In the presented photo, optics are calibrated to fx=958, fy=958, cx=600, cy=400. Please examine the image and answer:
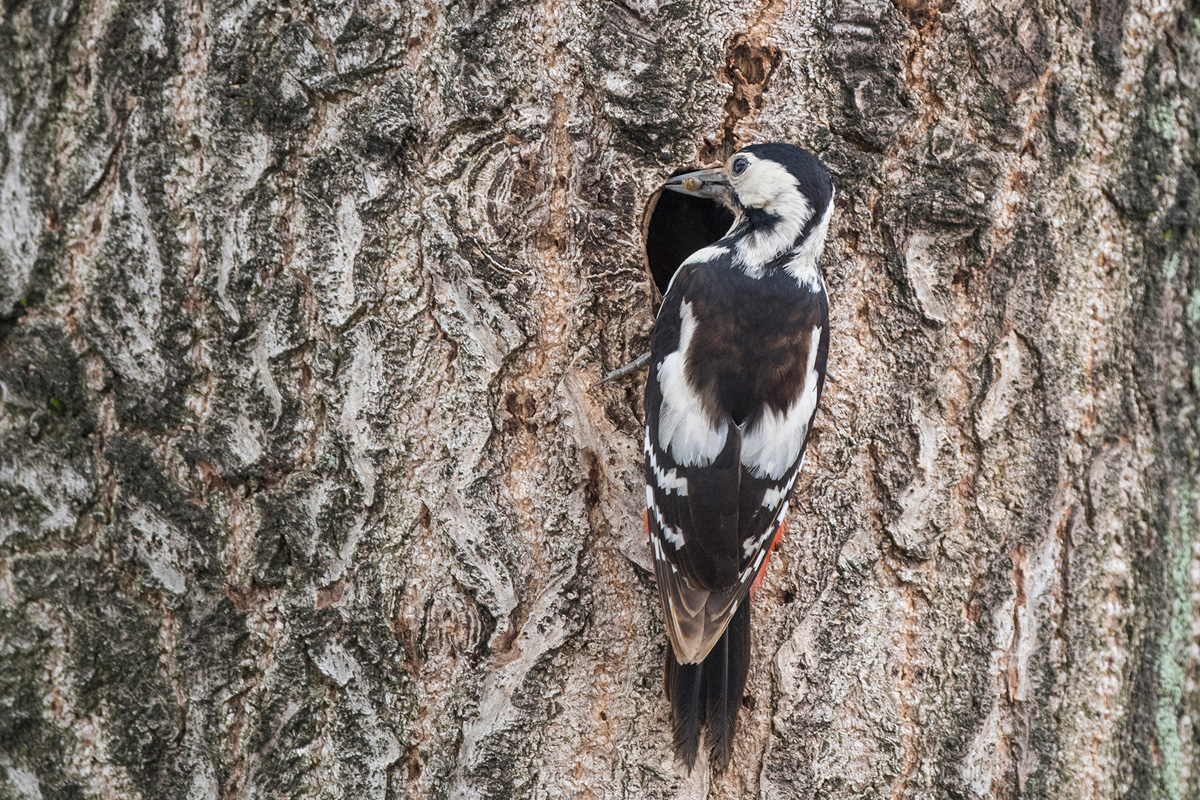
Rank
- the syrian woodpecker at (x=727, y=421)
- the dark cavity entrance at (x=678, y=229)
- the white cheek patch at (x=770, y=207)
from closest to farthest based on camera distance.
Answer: the syrian woodpecker at (x=727, y=421) → the white cheek patch at (x=770, y=207) → the dark cavity entrance at (x=678, y=229)

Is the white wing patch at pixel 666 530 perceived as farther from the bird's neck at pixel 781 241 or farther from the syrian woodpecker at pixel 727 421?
the bird's neck at pixel 781 241

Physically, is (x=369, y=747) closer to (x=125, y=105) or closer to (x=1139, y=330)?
(x=125, y=105)

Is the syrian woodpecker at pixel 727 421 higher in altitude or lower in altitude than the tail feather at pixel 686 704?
higher

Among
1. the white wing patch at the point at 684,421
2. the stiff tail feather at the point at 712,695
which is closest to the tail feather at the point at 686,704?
the stiff tail feather at the point at 712,695

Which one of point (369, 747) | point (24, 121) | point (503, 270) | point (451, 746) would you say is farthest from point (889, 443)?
point (24, 121)

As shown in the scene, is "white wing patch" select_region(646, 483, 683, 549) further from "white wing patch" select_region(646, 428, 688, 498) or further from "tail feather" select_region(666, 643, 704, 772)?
"tail feather" select_region(666, 643, 704, 772)

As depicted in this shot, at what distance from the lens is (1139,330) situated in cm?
220

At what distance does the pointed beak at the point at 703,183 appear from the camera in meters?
2.02

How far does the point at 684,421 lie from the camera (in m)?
1.94

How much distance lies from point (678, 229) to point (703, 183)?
578 millimetres

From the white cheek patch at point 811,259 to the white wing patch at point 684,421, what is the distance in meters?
0.29

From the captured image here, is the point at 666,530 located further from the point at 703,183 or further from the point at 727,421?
the point at 703,183

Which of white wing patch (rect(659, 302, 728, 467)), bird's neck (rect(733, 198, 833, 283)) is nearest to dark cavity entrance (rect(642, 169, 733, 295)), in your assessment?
bird's neck (rect(733, 198, 833, 283))

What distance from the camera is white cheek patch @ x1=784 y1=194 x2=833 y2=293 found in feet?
6.67
